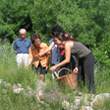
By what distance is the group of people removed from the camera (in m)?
3.86

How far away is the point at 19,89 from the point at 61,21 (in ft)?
16.4

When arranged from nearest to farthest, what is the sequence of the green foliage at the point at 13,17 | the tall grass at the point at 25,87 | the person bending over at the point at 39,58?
the tall grass at the point at 25,87 → the person bending over at the point at 39,58 → the green foliage at the point at 13,17

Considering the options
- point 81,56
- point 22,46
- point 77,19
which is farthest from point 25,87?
point 77,19

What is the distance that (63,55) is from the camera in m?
4.44

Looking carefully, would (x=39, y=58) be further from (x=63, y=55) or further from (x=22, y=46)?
(x=22, y=46)

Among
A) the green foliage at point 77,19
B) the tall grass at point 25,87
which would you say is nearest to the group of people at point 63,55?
the tall grass at point 25,87

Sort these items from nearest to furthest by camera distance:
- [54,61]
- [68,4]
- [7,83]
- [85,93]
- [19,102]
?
1. [19,102]
2. [85,93]
3. [7,83]
4. [54,61]
5. [68,4]


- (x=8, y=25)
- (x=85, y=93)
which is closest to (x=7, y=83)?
(x=85, y=93)

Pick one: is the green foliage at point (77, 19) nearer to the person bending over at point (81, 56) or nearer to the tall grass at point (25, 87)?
the person bending over at point (81, 56)

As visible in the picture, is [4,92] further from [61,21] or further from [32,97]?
A: [61,21]

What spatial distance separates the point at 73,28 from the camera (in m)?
8.53

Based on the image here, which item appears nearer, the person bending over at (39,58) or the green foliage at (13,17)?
the person bending over at (39,58)

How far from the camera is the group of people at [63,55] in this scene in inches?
152

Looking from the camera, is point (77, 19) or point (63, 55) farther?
point (77, 19)
